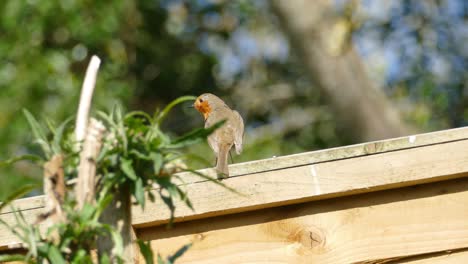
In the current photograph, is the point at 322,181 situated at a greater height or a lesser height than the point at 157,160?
greater

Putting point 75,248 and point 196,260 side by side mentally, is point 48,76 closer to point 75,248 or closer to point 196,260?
point 196,260

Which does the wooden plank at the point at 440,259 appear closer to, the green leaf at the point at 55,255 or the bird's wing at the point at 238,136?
the green leaf at the point at 55,255

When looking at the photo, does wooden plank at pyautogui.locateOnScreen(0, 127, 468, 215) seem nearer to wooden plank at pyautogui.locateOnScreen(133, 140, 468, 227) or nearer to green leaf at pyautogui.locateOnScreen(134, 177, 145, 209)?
wooden plank at pyautogui.locateOnScreen(133, 140, 468, 227)

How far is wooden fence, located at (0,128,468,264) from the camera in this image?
7.92 feet

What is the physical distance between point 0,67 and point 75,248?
29.0 feet

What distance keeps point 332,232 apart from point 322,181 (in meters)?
0.16

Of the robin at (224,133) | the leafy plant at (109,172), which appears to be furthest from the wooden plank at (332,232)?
the robin at (224,133)

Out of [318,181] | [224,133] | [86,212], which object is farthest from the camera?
[224,133]

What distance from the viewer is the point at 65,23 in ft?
33.4

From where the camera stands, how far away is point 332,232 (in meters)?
2.50

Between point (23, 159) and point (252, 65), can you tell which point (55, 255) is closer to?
point (23, 159)

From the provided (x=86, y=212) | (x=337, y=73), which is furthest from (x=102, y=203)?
(x=337, y=73)

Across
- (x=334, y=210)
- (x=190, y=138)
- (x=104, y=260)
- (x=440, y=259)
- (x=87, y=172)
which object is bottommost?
(x=104, y=260)

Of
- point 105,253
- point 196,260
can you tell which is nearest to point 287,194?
point 196,260
